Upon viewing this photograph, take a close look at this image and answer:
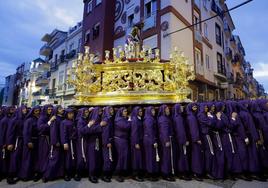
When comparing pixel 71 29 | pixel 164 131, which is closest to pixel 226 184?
pixel 164 131

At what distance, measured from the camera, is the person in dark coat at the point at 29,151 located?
4.53 meters

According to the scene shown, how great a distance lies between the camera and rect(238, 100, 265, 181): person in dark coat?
177 inches

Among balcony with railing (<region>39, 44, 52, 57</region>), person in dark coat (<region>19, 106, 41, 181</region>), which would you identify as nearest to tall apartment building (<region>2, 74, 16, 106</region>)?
balcony with railing (<region>39, 44, 52, 57</region>)

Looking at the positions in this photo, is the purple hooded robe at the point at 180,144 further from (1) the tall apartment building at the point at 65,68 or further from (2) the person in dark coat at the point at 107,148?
(1) the tall apartment building at the point at 65,68

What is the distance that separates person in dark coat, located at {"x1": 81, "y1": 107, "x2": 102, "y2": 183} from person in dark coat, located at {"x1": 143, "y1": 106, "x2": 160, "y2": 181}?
1.19 m

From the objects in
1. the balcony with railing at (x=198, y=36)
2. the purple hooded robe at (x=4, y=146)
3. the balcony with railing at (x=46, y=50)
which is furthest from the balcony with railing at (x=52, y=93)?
the purple hooded robe at (x=4, y=146)

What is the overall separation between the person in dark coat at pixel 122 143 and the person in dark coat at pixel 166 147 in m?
0.85

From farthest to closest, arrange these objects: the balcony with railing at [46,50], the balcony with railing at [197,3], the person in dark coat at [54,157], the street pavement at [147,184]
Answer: the balcony with railing at [46,50] → the balcony with railing at [197,3] → the person in dark coat at [54,157] → the street pavement at [147,184]

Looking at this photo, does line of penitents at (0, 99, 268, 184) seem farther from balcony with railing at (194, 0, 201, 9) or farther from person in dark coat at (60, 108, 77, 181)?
balcony with railing at (194, 0, 201, 9)

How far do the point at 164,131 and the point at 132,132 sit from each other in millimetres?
815

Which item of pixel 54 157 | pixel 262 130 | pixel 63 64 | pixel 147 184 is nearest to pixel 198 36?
pixel 262 130

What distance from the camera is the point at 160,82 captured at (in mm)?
6527

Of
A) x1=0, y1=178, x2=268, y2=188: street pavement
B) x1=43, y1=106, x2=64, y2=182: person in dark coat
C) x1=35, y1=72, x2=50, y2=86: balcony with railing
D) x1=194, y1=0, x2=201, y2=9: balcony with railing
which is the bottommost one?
x1=0, y1=178, x2=268, y2=188: street pavement

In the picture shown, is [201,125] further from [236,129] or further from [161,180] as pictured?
[161,180]
